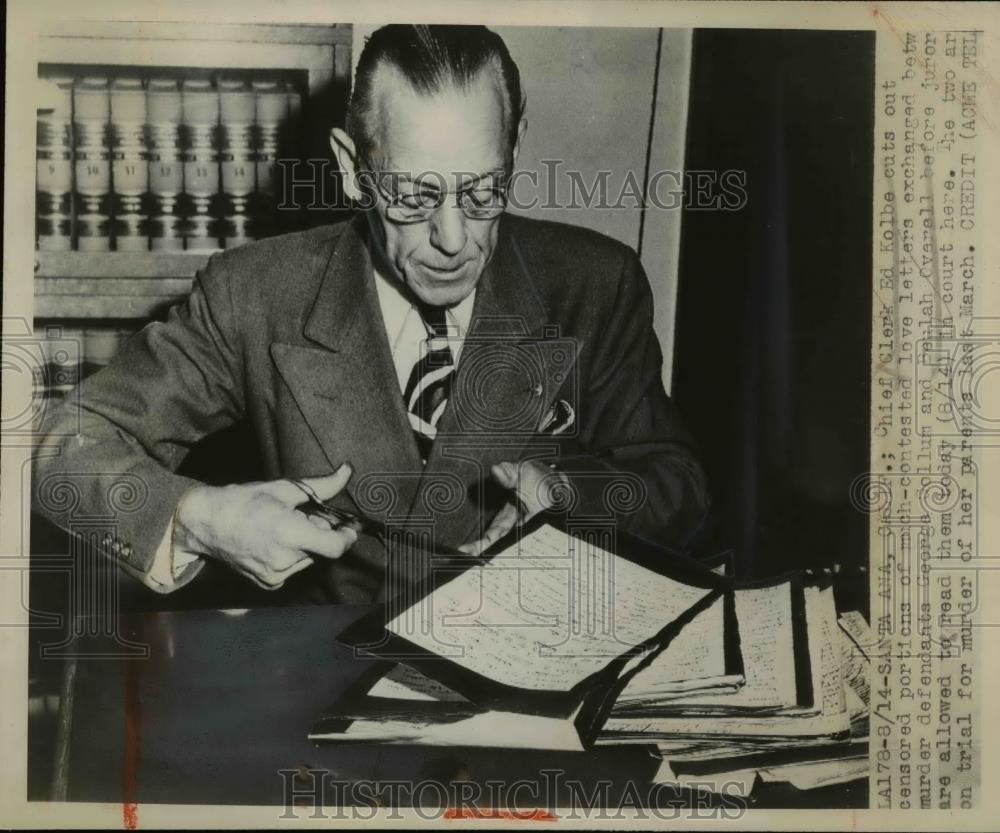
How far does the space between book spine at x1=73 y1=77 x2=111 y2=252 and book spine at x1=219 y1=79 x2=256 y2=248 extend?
16 cm

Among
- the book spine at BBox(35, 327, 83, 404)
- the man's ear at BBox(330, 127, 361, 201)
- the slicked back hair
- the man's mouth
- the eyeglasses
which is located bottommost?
the book spine at BBox(35, 327, 83, 404)

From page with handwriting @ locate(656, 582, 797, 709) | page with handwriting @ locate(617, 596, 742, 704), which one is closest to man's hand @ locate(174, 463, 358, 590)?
page with handwriting @ locate(617, 596, 742, 704)

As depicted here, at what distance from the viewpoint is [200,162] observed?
4.99ft

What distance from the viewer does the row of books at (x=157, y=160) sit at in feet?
4.97

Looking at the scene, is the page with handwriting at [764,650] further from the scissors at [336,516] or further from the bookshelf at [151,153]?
the bookshelf at [151,153]

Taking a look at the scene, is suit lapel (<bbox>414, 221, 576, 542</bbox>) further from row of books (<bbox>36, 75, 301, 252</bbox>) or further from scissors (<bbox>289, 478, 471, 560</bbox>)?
row of books (<bbox>36, 75, 301, 252</bbox>)

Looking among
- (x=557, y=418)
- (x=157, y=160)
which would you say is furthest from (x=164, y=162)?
(x=557, y=418)

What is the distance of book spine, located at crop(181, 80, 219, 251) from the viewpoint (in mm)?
1516

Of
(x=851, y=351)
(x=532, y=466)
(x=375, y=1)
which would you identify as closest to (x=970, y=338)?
(x=851, y=351)

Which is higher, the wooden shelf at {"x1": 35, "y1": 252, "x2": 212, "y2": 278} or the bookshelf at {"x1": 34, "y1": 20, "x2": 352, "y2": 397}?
the bookshelf at {"x1": 34, "y1": 20, "x2": 352, "y2": 397}

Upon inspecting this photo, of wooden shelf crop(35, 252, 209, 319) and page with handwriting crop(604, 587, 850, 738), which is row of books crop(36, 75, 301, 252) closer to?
wooden shelf crop(35, 252, 209, 319)

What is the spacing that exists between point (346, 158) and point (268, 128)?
121mm

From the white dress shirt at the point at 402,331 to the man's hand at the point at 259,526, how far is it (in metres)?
0.05

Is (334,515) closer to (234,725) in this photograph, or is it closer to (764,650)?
(234,725)
